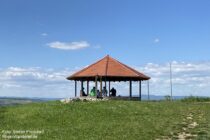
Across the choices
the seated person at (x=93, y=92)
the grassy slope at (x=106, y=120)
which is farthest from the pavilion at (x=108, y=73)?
the grassy slope at (x=106, y=120)

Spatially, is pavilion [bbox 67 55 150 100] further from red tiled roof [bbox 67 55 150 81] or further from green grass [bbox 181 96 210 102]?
green grass [bbox 181 96 210 102]

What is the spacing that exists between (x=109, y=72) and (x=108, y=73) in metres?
0.26

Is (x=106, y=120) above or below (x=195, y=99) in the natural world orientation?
below

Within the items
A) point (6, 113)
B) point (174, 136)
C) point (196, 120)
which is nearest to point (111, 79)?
point (6, 113)

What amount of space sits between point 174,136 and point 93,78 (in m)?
25.1

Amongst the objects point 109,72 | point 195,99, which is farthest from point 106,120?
point 195,99

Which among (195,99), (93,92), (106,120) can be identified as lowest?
(106,120)

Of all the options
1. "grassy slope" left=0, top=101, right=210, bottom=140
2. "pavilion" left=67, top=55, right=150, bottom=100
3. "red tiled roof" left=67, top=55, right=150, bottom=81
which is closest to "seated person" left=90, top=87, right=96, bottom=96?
"pavilion" left=67, top=55, right=150, bottom=100

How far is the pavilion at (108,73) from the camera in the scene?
1832 inches

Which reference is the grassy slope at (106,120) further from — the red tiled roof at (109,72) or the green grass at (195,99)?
the red tiled roof at (109,72)

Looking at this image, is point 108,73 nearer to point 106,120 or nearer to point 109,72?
point 109,72

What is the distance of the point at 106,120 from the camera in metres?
29.8

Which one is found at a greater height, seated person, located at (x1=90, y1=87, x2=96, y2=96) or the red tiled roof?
the red tiled roof

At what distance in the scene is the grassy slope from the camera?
24516 mm
